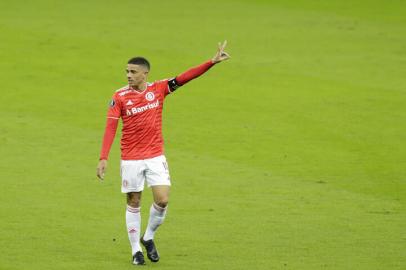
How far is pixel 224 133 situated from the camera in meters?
18.8

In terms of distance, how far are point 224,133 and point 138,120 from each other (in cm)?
738

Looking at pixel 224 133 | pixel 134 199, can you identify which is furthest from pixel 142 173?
pixel 224 133

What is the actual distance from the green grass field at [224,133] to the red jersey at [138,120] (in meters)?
1.31

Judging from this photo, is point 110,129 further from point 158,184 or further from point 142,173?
point 158,184

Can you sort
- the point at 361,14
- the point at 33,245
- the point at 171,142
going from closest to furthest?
the point at 33,245
the point at 171,142
the point at 361,14

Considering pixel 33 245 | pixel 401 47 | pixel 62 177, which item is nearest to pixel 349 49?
pixel 401 47

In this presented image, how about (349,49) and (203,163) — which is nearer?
(203,163)

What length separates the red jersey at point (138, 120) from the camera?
11477 millimetres

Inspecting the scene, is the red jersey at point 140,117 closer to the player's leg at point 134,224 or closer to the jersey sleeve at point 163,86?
the jersey sleeve at point 163,86

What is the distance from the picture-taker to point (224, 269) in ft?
37.2

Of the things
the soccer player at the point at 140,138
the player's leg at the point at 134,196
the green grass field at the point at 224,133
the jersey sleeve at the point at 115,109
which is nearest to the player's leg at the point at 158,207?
the soccer player at the point at 140,138

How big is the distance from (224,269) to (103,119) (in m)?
8.68

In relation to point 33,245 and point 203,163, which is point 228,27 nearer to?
point 203,163

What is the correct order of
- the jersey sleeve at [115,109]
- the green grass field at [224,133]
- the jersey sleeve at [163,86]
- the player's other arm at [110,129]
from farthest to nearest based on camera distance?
the green grass field at [224,133] → the jersey sleeve at [163,86] → the jersey sleeve at [115,109] → the player's other arm at [110,129]
